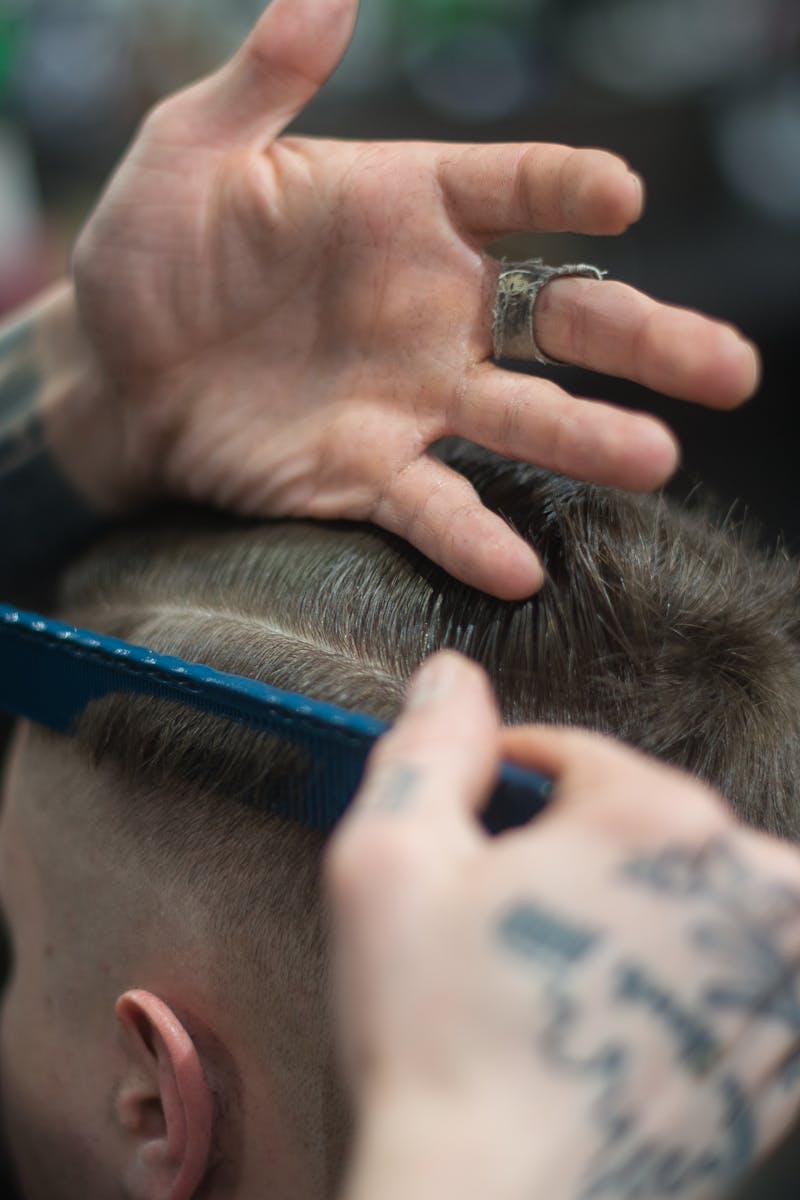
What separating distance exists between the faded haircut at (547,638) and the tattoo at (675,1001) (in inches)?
8.0

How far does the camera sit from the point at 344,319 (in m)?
0.94

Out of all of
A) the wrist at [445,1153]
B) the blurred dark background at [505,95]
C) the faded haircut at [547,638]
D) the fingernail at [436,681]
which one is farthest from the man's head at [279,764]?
the blurred dark background at [505,95]

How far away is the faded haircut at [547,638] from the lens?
773 mm

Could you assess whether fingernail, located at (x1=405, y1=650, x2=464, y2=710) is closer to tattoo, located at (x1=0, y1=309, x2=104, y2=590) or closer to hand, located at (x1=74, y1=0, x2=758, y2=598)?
hand, located at (x1=74, y1=0, x2=758, y2=598)

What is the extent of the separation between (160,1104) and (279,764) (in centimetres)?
28

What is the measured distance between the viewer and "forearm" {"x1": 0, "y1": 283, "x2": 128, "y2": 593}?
114 cm

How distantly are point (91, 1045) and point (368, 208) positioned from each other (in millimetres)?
659

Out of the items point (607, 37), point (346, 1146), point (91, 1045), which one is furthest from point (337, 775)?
point (607, 37)

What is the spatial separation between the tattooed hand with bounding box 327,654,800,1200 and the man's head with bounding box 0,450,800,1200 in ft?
0.66

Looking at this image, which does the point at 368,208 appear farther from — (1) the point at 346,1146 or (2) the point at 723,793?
(1) the point at 346,1146

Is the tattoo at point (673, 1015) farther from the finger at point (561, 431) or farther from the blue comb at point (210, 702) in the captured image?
the finger at point (561, 431)

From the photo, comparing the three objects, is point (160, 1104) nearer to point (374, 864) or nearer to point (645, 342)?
point (374, 864)

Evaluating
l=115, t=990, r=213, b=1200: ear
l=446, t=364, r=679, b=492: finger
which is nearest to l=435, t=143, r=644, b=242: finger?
l=446, t=364, r=679, b=492: finger

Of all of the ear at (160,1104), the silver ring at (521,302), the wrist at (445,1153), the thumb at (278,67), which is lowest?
the ear at (160,1104)
